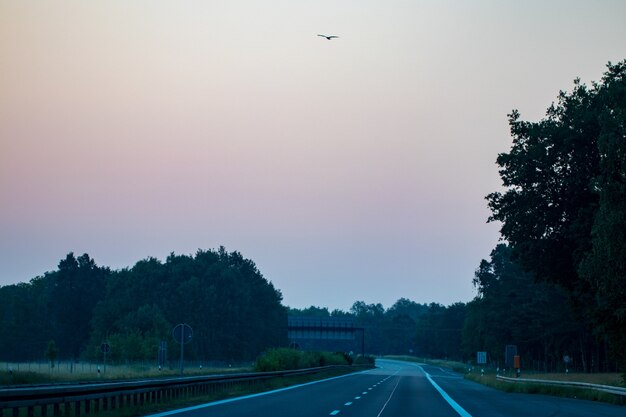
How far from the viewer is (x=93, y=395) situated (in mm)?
22453

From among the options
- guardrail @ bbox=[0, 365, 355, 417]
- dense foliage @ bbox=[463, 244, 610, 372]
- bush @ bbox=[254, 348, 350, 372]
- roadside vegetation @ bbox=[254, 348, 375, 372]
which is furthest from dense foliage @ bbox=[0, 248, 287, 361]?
guardrail @ bbox=[0, 365, 355, 417]

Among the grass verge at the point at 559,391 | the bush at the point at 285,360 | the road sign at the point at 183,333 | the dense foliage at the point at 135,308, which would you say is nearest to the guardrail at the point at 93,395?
the road sign at the point at 183,333

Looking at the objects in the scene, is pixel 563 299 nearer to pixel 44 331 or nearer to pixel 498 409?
pixel 498 409

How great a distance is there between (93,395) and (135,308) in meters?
133

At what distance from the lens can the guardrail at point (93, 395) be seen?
18.6 meters

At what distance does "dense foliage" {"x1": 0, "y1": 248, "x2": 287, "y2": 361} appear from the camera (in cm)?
15475

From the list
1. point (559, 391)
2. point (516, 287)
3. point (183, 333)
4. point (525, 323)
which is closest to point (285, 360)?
point (559, 391)

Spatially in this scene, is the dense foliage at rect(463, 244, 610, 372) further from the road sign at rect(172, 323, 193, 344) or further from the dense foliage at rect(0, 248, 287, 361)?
the road sign at rect(172, 323, 193, 344)

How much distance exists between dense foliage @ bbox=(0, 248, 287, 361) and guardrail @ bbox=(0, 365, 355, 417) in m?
112

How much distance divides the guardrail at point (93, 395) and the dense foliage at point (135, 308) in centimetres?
11214

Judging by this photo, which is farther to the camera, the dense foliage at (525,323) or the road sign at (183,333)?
the dense foliage at (525,323)

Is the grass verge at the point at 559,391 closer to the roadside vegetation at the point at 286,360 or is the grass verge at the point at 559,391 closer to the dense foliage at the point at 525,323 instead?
the roadside vegetation at the point at 286,360

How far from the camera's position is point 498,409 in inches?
1198

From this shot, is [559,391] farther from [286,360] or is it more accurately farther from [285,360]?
[286,360]
